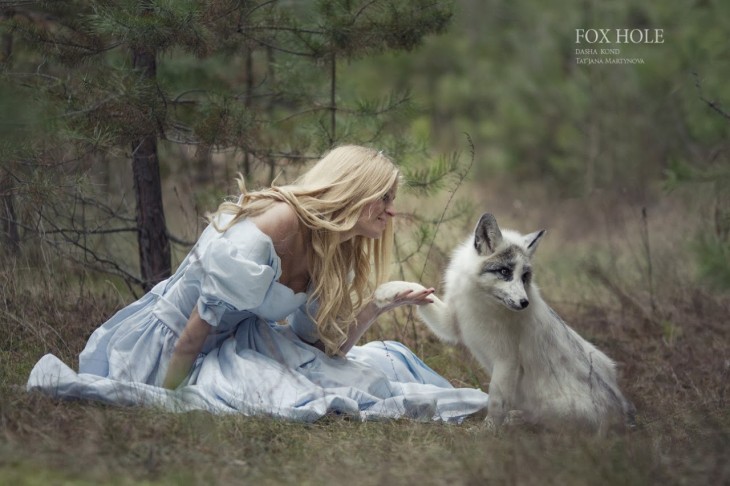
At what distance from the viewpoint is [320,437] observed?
14.0 feet

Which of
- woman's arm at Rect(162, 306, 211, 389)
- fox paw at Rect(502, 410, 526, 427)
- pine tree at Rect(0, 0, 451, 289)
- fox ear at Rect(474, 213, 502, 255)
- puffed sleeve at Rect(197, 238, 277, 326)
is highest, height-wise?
pine tree at Rect(0, 0, 451, 289)

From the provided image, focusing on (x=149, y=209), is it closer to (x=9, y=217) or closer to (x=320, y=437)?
(x=9, y=217)

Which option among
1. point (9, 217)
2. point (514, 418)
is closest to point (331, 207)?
point (514, 418)

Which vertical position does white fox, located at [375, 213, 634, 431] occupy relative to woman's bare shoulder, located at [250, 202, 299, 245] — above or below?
below

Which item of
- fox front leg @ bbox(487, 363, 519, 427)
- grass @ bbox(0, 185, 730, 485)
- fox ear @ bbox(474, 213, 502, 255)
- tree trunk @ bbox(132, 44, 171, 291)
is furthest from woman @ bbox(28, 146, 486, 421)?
tree trunk @ bbox(132, 44, 171, 291)

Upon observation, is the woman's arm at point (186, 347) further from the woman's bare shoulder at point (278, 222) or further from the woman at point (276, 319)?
the woman's bare shoulder at point (278, 222)

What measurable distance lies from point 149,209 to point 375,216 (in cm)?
222

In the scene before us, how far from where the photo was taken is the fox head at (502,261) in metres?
4.77

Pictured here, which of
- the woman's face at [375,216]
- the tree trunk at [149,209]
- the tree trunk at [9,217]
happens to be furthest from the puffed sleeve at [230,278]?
the tree trunk at [149,209]

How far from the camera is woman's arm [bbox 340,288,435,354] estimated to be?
492 centimetres

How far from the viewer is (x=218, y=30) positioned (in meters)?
5.75

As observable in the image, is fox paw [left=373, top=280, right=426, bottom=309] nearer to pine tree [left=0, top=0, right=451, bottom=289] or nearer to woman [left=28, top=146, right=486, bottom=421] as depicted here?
woman [left=28, top=146, right=486, bottom=421]

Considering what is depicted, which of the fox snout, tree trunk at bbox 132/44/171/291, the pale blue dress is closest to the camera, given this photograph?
the pale blue dress

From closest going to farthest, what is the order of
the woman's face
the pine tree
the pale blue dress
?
the pale blue dress → the woman's face → the pine tree
